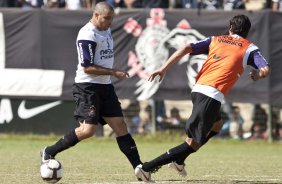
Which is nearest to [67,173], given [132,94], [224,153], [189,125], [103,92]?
[103,92]

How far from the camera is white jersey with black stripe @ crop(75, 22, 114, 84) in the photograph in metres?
10.7

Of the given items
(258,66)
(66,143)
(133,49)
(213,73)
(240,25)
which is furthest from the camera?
(133,49)

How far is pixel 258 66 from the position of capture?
10.3m

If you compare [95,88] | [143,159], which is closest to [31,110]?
[143,159]

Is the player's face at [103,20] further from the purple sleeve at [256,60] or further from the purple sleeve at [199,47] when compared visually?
the purple sleeve at [256,60]

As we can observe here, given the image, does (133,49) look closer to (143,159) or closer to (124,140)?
(143,159)

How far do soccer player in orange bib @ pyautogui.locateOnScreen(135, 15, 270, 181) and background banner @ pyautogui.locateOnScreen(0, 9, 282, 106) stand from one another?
25.7 feet

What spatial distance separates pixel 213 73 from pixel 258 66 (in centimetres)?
59

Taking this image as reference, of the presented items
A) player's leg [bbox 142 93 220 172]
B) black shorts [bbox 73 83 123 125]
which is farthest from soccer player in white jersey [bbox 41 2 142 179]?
player's leg [bbox 142 93 220 172]

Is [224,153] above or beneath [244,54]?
beneath

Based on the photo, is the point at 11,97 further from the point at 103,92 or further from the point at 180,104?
the point at 103,92

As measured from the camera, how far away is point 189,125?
10445 millimetres

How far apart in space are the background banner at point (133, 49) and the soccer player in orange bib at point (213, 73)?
785 centimetres

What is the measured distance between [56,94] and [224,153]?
184 inches
